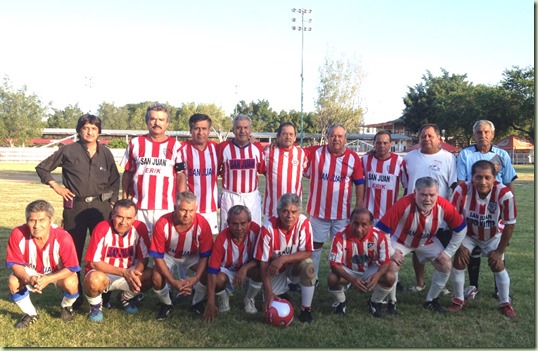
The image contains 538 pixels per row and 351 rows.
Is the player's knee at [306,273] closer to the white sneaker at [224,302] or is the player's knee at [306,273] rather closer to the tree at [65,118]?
the white sneaker at [224,302]

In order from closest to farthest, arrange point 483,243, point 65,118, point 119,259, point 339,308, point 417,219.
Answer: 1. point 119,259
2. point 339,308
3. point 417,219
4. point 483,243
5. point 65,118

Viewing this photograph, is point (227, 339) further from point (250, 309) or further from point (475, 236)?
point (475, 236)

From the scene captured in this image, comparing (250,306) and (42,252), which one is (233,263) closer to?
(250,306)

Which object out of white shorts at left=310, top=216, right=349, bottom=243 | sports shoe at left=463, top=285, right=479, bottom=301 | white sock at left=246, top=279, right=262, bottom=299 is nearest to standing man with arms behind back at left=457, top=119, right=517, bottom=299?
sports shoe at left=463, top=285, right=479, bottom=301

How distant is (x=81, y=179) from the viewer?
4.93 metres

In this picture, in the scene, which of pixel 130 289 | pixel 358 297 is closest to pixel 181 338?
pixel 130 289

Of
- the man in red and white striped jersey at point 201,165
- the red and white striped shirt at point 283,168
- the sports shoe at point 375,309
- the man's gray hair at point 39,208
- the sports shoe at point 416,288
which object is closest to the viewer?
the man's gray hair at point 39,208

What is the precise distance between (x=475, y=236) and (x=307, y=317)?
1963mm

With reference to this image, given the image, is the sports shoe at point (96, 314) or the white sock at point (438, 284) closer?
the sports shoe at point (96, 314)

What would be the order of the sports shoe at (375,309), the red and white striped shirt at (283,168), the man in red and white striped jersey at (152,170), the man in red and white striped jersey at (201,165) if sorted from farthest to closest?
the red and white striped shirt at (283,168) < the man in red and white striped jersey at (201,165) < the man in red and white striped jersey at (152,170) < the sports shoe at (375,309)

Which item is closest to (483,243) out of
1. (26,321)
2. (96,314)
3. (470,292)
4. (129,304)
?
(470,292)

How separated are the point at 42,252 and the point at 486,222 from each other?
14.1 feet

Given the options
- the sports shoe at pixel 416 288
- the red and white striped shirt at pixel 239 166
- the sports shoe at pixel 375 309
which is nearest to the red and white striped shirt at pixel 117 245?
the red and white striped shirt at pixel 239 166

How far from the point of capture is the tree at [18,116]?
5347 centimetres
